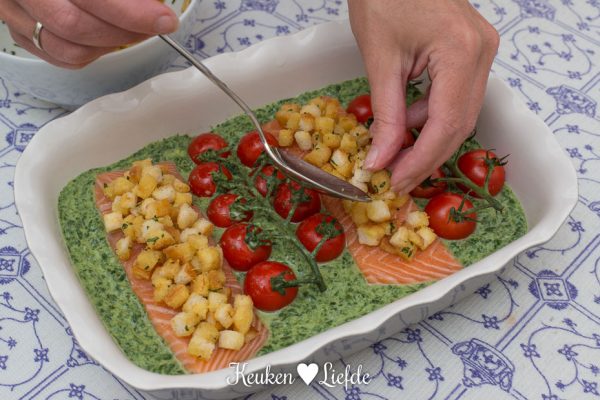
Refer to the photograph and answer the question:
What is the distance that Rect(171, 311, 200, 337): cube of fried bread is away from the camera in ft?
5.28

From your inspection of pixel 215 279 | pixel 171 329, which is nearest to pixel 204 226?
pixel 215 279

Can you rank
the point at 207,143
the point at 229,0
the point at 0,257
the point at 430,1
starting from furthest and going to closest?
the point at 229,0 < the point at 207,143 < the point at 0,257 < the point at 430,1

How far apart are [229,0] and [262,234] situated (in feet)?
3.94

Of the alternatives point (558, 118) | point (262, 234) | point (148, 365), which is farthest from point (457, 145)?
point (148, 365)

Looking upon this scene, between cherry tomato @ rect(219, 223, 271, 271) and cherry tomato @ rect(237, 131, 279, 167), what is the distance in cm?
27

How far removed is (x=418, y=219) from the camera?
182 cm

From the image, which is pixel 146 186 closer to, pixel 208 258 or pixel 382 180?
pixel 208 258

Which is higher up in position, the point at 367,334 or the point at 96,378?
the point at 367,334

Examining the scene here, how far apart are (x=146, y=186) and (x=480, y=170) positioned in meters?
0.94

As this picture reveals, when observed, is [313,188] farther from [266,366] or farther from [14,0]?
[14,0]

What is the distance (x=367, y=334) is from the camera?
1500mm

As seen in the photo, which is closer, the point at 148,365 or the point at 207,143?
the point at 148,365

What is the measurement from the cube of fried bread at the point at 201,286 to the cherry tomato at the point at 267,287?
0.35ft

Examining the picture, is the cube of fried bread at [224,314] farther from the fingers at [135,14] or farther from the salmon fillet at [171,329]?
the fingers at [135,14]
